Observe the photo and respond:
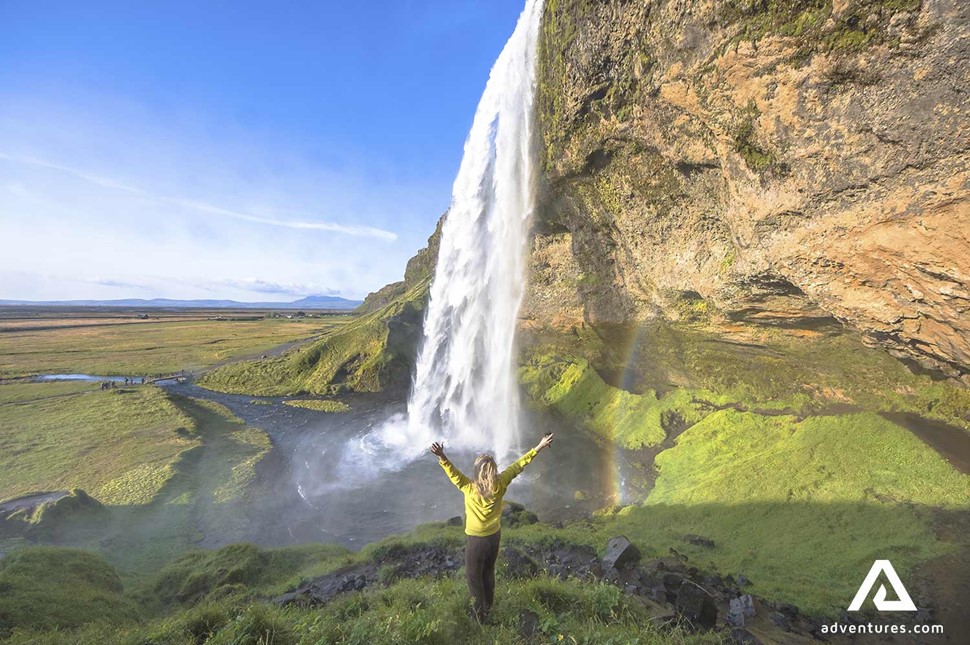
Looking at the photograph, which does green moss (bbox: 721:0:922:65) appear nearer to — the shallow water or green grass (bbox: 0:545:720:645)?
green grass (bbox: 0:545:720:645)

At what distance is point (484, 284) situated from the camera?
31.4m

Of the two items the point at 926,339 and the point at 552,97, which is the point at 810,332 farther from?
the point at 552,97

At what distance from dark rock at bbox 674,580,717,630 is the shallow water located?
10010 millimetres

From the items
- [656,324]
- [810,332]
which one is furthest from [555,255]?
[810,332]

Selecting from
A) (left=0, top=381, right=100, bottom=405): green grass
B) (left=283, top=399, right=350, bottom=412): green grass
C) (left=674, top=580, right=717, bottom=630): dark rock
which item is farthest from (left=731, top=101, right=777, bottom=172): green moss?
(left=0, top=381, right=100, bottom=405): green grass

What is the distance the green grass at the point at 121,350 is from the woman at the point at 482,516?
5639cm

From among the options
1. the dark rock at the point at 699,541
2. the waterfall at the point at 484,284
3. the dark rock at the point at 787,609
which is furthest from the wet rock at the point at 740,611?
the waterfall at the point at 484,284

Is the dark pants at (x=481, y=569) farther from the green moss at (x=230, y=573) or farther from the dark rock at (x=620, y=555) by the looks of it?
the green moss at (x=230, y=573)

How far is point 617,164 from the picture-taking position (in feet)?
59.7

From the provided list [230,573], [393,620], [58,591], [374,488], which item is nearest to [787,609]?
[393,620]

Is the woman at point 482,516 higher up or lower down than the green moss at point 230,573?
higher up

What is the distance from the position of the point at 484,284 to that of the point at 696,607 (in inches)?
1015

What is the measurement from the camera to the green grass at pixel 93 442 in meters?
19.0

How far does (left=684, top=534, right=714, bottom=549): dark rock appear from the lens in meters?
12.0
